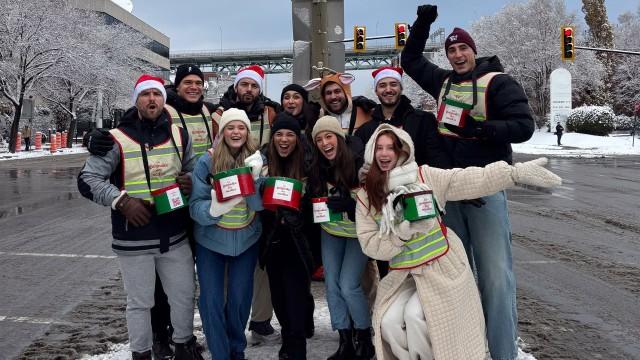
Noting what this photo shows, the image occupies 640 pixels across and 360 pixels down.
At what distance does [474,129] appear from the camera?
325 cm

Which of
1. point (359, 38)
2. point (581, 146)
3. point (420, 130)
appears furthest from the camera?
point (581, 146)

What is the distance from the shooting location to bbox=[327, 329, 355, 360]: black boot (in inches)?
144

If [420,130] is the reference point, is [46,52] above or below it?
above

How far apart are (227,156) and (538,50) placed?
48.5 meters

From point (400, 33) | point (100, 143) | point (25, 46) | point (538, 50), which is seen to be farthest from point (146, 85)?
point (538, 50)

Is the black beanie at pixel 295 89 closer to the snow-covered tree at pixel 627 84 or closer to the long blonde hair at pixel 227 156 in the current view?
the long blonde hair at pixel 227 156

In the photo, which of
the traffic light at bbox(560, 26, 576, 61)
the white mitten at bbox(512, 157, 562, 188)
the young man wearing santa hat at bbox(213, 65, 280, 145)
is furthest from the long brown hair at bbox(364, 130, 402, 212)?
the traffic light at bbox(560, 26, 576, 61)

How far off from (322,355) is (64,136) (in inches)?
1681

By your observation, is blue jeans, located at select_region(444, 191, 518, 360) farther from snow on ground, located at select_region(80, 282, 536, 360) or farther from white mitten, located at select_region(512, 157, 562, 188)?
snow on ground, located at select_region(80, 282, 536, 360)

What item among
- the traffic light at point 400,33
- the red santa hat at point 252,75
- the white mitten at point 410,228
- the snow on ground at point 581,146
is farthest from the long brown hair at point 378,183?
the snow on ground at point 581,146

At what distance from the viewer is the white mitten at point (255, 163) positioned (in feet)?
11.2

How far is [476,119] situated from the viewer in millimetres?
3402

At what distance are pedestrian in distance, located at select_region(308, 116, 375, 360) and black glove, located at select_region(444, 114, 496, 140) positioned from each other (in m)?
0.75

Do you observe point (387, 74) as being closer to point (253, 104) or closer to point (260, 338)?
point (253, 104)
